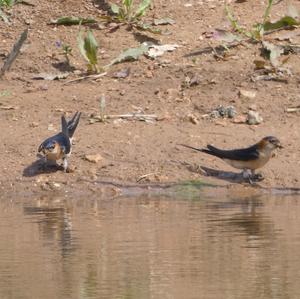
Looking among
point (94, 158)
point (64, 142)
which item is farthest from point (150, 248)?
point (94, 158)

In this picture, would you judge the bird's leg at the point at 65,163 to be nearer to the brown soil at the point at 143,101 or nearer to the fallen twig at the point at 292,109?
the brown soil at the point at 143,101

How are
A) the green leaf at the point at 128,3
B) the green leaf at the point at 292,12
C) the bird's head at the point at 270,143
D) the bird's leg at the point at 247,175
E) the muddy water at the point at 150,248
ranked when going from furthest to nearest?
the green leaf at the point at 128,3, the green leaf at the point at 292,12, the bird's leg at the point at 247,175, the bird's head at the point at 270,143, the muddy water at the point at 150,248

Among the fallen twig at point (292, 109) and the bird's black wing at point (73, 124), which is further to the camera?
the fallen twig at point (292, 109)

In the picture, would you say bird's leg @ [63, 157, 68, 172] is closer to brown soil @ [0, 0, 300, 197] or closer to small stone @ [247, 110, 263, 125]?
brown soil @ [0, 0, 300, 197]

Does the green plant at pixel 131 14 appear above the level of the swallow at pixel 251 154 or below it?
above

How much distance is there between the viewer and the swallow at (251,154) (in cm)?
1162

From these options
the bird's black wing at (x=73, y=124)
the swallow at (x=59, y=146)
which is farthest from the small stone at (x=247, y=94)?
the swallow at (x=59, y=146)

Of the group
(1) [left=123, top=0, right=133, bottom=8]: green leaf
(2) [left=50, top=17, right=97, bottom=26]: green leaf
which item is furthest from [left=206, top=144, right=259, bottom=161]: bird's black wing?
(2) [left=50, top=17, right=97, bottom=26]: green leaf

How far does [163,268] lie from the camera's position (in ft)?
26.3

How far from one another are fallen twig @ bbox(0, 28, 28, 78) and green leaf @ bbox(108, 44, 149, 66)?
992 mm

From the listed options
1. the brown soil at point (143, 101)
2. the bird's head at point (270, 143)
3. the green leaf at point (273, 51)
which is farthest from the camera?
the green leaf at point (273, 51)

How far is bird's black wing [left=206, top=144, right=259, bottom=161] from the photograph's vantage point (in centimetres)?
1160

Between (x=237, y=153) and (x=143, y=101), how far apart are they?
1.73 meters

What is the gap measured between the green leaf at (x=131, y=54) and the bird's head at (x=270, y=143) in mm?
2437
